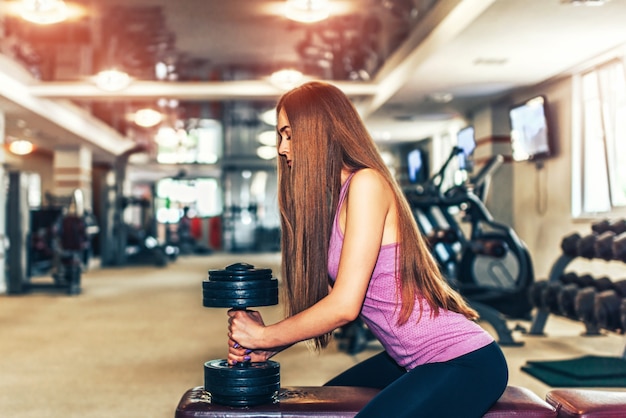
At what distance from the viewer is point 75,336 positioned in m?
5.63

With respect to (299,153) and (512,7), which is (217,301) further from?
(512,7)

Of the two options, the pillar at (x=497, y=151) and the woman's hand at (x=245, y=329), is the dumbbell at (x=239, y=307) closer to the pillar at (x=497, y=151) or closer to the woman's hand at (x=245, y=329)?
the woman's hand at (x=245, y=329)

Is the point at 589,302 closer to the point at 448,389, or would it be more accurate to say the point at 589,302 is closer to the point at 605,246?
the point at 605,246

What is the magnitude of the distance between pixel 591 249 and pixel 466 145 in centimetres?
252

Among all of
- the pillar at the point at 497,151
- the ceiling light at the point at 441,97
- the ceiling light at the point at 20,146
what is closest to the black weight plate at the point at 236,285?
the ceiling light at the point at 441,97

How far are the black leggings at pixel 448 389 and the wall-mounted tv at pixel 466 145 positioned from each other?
5.30 m

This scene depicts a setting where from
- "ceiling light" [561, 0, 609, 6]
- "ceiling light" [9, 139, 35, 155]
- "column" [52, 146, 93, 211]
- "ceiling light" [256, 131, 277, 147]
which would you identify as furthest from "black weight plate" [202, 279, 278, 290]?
"ceiling light" [256, 131, 277, 147]

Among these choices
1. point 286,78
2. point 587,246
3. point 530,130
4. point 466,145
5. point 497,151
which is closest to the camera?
point 587,246

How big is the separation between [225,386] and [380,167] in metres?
0.55

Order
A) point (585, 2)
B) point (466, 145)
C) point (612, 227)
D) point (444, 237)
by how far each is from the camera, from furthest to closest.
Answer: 1. point (466, 145)
2. point (444, 237)
3. point (612, 227)
4. point (585, 2)

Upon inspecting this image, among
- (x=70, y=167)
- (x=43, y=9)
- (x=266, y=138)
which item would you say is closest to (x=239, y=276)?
(x=43, y=9)

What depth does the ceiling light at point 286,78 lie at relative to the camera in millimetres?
8539

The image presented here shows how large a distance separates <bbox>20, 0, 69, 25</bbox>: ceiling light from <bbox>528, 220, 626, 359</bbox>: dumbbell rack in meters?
4.88

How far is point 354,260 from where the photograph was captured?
53.2 inches
